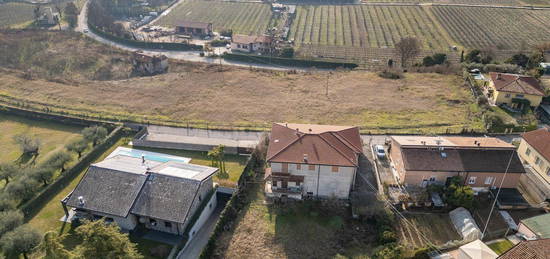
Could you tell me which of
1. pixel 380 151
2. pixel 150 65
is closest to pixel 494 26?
pixel 380 151

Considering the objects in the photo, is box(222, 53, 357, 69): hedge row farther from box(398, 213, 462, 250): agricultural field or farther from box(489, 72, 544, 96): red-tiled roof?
box(398, 213, 462, 250): agricultural field

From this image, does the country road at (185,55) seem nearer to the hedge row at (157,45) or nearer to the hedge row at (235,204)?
the hedge row at (157,45)

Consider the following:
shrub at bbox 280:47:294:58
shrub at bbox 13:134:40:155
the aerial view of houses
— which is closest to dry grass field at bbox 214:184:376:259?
the aerial view of houses

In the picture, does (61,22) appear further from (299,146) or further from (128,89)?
(299,146)

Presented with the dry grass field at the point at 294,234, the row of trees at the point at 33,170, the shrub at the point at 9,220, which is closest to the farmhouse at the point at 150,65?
the row of trees at the point at 33,170

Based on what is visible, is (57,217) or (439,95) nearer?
(57,217)

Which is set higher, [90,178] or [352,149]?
[352,149]

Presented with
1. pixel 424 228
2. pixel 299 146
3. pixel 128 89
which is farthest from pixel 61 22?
pixel 424 228
